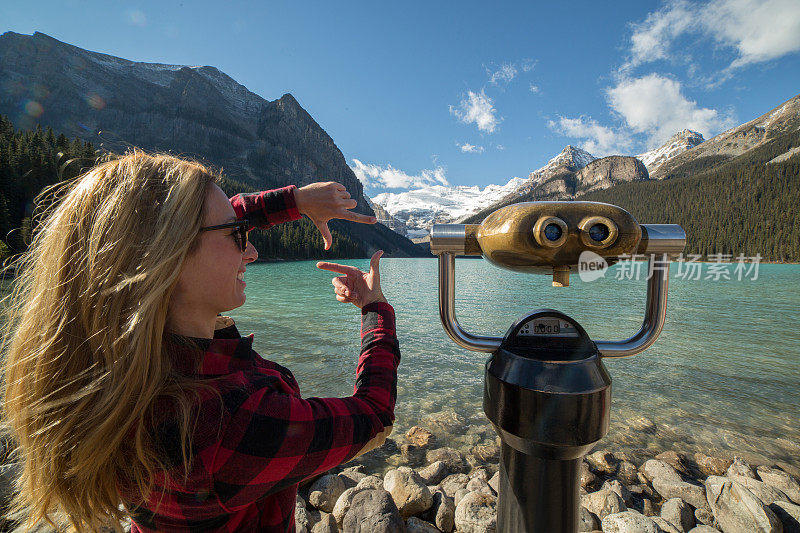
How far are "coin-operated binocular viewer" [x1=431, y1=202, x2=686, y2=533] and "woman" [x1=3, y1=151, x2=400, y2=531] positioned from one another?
0.39 meters

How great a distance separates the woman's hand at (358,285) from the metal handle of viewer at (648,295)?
0.28m

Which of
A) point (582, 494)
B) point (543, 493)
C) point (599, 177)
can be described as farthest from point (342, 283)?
point (599, 177)

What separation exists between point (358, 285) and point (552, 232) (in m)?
0.76

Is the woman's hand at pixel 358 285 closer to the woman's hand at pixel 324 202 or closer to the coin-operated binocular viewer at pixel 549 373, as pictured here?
the woman's hand at pixel 324 202

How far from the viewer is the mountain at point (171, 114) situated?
113750 mm

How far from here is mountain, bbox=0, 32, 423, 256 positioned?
11375cm

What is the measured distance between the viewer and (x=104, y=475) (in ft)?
2.67

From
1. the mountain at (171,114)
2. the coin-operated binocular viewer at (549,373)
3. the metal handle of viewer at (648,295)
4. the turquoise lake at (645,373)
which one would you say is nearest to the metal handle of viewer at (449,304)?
the metal handle of viewer at (648,295)

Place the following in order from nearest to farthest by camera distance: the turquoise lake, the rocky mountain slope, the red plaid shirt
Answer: the red plaid shirt
the turquoise lake
the rocky mountain slope

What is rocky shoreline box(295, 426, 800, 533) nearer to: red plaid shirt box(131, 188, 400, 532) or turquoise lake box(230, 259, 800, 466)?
turquoise lake box(230, 259, 800, 466)

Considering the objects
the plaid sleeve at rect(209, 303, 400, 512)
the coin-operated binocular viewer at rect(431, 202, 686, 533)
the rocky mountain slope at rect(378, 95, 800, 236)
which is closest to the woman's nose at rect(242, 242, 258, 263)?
the plaid sleeve at rect(209, 303, 400, 512)

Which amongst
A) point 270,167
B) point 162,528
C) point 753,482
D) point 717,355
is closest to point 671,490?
point 753,482

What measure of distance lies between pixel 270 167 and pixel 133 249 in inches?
5877

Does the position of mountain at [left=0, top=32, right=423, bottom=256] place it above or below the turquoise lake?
above
